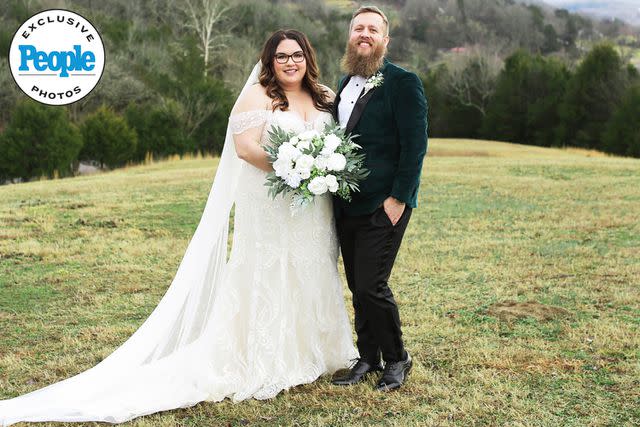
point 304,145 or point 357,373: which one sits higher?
point 304,145

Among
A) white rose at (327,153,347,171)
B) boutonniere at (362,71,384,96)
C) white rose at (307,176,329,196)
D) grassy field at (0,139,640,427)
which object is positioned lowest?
grassy field at (0,139,640,427)

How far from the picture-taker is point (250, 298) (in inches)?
207

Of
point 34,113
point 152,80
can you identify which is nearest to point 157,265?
point 34,113

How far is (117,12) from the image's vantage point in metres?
68.6

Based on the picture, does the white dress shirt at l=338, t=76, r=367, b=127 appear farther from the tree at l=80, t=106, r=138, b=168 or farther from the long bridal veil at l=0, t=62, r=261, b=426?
the tree at l=80, t=106, r=138, b=168

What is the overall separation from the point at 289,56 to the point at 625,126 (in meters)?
39.0

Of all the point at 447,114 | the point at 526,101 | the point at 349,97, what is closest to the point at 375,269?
the point at 349,97

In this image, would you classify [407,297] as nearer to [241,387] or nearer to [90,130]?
[241,387]

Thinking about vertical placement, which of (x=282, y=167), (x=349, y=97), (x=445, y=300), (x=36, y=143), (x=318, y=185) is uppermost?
(x=349, y=97)

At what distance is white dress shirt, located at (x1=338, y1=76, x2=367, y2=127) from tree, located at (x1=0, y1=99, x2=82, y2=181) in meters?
24.4

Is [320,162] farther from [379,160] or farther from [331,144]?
[379,160]

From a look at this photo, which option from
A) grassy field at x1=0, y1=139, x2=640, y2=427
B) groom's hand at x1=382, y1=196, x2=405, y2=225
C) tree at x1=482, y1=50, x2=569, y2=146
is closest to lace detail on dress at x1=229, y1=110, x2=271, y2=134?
groom's hand at x1=382, y1=196, x2=405, y2=225

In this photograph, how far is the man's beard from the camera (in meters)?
5.00

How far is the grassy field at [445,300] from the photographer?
4.98 m
